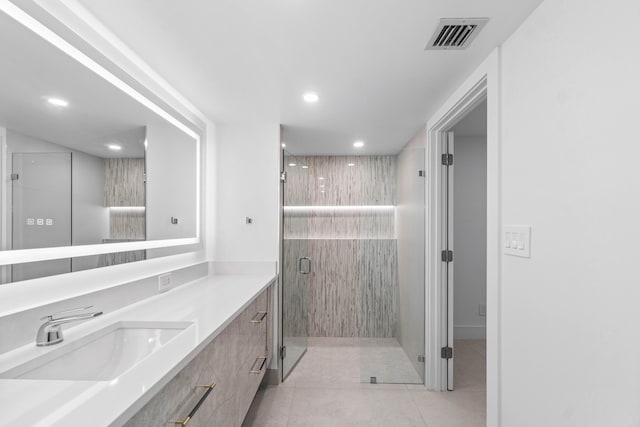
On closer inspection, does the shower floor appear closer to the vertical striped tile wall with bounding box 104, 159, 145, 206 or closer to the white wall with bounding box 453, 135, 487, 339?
the white wall with bounding box 453, 135, 487, 339

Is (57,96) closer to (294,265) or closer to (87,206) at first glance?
(87,206)

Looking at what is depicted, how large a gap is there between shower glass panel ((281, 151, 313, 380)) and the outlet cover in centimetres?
102

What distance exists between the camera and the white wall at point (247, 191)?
2885 millimetres

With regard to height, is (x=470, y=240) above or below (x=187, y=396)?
above

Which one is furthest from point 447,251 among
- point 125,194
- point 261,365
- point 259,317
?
point 125,194

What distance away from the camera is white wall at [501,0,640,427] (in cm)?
Result: 95

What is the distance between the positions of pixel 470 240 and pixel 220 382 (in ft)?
10.4

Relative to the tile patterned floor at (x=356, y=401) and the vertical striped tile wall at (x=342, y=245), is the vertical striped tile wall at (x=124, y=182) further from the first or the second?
the tile patterned floor at (x=356, y=401)

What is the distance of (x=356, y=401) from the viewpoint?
2.50 m

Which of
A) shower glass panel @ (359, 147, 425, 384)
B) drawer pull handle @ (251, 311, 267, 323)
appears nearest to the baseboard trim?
shower glass panel @ (359, 147, 425, 384)

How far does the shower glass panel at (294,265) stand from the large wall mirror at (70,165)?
111 cm

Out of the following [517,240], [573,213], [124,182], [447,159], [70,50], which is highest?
[70,50]

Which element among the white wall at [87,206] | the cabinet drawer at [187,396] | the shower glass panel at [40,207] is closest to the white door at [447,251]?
the cabinet drawer at [187,396]

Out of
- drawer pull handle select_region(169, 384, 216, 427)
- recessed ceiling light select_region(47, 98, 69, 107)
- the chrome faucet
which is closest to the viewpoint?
drawer pull handle select_region(169, 384, 216, 427)
